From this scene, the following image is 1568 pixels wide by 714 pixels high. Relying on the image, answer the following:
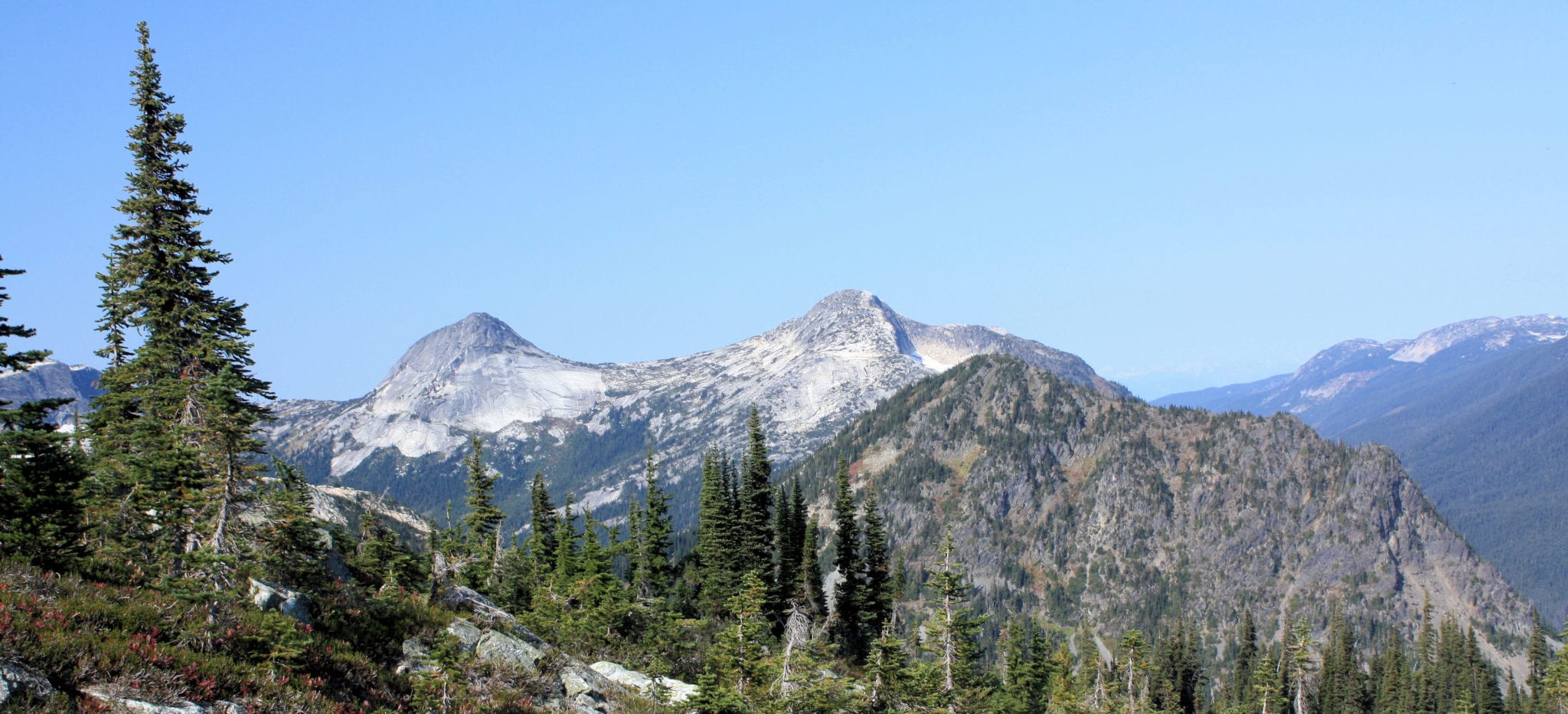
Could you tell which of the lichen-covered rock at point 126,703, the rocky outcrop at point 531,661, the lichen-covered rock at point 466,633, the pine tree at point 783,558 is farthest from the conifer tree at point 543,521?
the lichen-covered rock at point 126,703

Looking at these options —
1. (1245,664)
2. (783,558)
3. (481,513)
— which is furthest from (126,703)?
(1245,664)

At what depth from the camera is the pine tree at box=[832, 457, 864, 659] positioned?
74.8m

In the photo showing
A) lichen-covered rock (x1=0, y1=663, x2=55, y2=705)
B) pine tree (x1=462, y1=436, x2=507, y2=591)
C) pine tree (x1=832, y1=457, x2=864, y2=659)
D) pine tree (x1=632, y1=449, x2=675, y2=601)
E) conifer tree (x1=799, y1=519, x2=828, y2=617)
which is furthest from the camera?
pine tree (x1=832, y1=457, x2=864, y2=659)

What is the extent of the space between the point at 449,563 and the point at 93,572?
86.6ft

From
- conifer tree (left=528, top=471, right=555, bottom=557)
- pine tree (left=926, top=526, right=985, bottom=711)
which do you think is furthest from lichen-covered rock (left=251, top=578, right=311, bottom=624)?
conifer tree (left=528, top=471, right=555, bottom=557)

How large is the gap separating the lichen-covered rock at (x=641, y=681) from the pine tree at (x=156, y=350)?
13147 mm

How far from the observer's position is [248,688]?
16719 millimetres

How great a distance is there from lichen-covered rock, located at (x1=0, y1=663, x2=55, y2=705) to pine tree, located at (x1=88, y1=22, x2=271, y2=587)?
7.05m

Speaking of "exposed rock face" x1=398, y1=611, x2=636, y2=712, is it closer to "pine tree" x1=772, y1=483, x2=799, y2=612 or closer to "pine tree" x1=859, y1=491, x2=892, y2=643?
"pine tree" x1=772, y1=483, x2=799, y2=612

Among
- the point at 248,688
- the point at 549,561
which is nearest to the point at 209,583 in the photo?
the point at 248,688

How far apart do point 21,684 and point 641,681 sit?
19297 mm

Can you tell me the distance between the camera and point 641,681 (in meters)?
30.5

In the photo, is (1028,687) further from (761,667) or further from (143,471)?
(143,471)

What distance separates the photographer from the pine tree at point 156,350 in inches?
861
